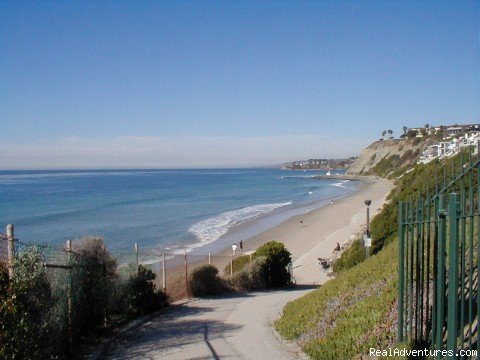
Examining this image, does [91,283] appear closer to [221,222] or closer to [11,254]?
[11,254]

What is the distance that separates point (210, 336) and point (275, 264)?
32.3 feet

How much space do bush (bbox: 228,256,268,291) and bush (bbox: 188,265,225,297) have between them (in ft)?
4.19

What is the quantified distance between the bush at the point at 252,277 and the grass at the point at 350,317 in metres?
6.92

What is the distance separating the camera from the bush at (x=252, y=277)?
1722cm

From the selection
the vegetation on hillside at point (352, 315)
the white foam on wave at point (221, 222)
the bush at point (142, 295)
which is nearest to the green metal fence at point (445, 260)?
the vegetation on hillside at point (352, 315)

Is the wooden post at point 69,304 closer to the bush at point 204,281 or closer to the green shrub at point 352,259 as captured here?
the bush at point 204,281

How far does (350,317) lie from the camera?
737 cm

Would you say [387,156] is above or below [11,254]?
above

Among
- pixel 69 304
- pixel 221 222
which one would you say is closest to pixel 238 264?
pixel 69 304

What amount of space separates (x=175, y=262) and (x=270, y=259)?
11193mm

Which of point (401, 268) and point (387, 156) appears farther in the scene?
point (387, 156)

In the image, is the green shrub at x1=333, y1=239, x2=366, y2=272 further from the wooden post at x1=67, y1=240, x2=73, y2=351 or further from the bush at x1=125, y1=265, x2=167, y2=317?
the wooden post at x1=67, y1=240, x2=73, y2=351

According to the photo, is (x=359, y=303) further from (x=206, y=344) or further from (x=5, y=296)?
(x=5, y=296)

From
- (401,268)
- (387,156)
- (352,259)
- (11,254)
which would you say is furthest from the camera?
(387,156)
